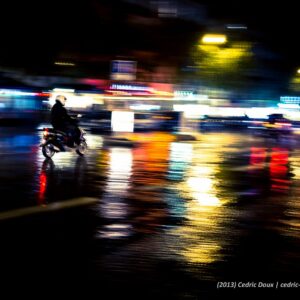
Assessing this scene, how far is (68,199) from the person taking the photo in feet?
35.1

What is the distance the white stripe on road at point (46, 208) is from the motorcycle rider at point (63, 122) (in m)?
7.90

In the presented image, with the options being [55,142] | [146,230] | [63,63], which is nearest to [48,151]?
[55,142]

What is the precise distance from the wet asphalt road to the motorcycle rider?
7.76 ft

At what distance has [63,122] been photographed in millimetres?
18578

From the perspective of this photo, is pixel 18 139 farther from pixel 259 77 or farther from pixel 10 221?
pixel 259 77

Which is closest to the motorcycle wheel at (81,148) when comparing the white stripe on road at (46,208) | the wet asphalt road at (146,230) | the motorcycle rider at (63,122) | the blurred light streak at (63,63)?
the motorcycle rider at (63,122)

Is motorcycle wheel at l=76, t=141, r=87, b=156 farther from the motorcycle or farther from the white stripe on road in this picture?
the white stripe on road

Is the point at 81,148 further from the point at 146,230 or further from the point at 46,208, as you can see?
the point at 146,230

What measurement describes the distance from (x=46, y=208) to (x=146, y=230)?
2142mm

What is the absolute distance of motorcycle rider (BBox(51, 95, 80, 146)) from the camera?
723 inches

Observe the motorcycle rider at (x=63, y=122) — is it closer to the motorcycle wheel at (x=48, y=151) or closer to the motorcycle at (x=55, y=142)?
the motorcycle at (x=55, y=142)

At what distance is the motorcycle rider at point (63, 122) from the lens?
1836 centimetres

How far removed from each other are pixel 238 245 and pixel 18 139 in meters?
19.4

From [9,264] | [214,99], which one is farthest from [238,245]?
[214,99]
